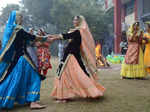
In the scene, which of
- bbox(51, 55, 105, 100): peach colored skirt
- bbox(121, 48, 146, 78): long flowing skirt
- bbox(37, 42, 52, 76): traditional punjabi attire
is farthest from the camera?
bbox(37, 42, 52, 76): traditional punjabi attire

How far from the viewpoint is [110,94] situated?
486cm

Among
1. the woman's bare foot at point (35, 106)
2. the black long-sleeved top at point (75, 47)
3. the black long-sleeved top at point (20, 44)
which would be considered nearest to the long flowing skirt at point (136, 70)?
the black long-sleeved top at point (75, 47)

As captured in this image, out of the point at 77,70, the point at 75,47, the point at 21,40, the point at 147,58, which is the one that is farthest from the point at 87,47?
the point at 147,58

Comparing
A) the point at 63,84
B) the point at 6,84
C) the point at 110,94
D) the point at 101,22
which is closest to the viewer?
the point at 6,84

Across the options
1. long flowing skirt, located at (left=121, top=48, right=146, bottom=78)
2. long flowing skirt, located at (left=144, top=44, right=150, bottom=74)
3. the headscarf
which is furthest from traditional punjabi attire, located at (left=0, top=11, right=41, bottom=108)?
long flowing skirt, located at (left=144, top=44, right=150, bottom=74)

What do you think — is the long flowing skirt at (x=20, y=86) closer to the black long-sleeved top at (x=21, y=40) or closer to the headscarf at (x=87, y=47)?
the black long-sleeved top at (x=21, y=40)

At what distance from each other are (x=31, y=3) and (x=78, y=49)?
31.1 metres

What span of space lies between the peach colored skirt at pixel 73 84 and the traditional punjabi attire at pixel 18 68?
0.56 m

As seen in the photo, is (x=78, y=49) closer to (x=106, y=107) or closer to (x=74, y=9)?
(x=106, y=107)

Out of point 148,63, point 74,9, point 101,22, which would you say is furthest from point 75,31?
point 74,9

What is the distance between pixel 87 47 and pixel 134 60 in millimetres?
3135

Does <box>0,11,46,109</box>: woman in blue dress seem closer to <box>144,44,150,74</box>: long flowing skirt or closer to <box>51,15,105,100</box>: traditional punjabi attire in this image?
<box>51,15,105,100</box>: traditional punjabi attire

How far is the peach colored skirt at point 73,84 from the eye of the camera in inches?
166

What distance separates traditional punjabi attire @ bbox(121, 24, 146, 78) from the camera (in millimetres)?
7078
